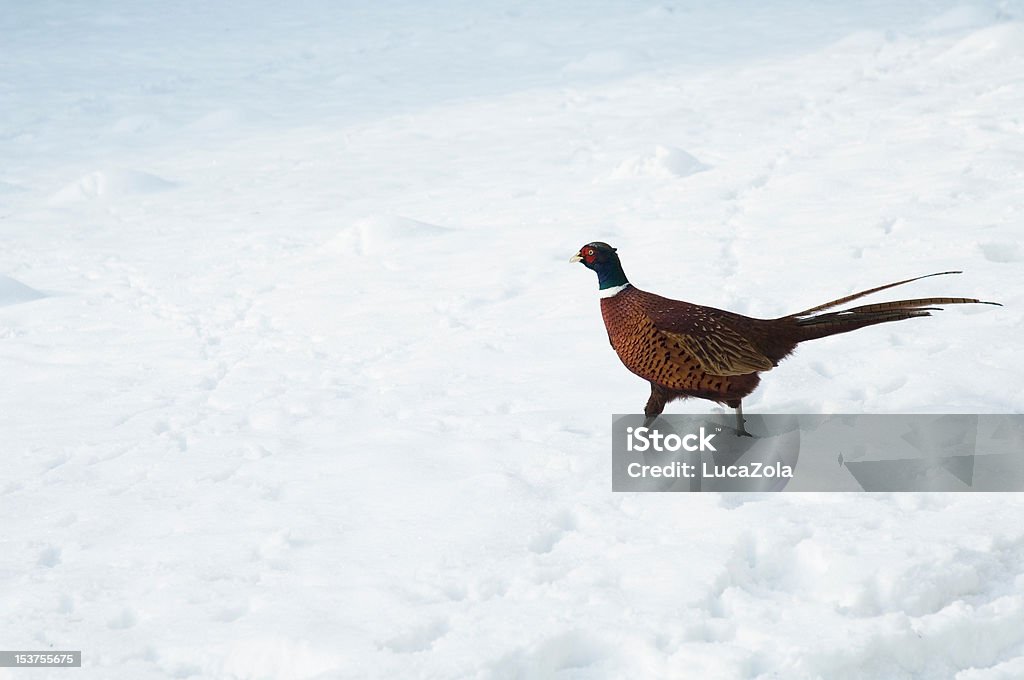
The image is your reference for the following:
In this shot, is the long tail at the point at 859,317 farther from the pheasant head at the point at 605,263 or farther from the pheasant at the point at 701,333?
the pheasant head at the point at 605,263

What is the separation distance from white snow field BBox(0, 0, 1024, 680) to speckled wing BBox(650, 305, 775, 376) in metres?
0.48

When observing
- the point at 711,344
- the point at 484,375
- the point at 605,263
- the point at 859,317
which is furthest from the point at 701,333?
the point at 484,375

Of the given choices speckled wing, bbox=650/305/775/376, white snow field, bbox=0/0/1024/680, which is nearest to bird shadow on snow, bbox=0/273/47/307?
white snow field, bbox=0/0/1024/680

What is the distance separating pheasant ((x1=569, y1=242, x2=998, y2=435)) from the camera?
123 inches

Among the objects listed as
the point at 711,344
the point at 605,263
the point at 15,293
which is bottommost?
the point at 15,293

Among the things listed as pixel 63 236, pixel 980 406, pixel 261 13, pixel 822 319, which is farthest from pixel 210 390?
pixel 261 13

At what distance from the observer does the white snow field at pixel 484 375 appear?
8.94 feet

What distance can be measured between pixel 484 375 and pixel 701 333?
1.57 m

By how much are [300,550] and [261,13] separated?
57.1ft

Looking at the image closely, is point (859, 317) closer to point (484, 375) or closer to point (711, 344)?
point (711, 344)

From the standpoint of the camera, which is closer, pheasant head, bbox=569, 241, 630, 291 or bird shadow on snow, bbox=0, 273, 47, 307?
pheasant head, bbox=569, 241, 630, 291

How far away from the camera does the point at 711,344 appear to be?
3.14 m

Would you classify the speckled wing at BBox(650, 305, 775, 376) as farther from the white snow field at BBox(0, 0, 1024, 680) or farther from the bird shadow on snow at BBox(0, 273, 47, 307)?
the bird shadow on snow at BBox(0, 273, 47, 307)

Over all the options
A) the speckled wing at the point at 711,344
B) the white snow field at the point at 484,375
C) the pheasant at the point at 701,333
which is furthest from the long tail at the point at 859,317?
the white snow field at the point at 484,375
